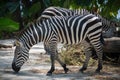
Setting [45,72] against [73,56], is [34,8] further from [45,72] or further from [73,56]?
[73,56]

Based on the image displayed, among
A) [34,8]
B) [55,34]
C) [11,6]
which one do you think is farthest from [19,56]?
[11,6]

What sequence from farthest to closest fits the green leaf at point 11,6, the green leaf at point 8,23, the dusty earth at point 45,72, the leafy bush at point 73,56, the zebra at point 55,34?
the leafy bush at point 73,56 < the zebra at point 55,34 < the dusty earth at point 45,72 < the green leaf at point 8,23 < the green leaf at point 11,6

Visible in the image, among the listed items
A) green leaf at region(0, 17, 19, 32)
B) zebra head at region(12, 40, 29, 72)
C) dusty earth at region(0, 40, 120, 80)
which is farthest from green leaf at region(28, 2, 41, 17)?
zebra head at region(12, 40, 29, 72)

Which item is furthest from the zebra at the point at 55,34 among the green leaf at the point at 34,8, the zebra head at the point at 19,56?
the green leaf at the point at 34,8

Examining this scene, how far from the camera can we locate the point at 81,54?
33.0ft

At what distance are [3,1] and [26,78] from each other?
476cm

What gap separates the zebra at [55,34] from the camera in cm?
758

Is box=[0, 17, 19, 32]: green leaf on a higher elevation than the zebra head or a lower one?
higher

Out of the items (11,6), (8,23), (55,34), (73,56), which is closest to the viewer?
(11,6)

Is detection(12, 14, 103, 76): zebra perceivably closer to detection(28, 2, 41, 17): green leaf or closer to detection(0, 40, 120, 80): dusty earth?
detection(0, 40, 120, 80): dusty earth

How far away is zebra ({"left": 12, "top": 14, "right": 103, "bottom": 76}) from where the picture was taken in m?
7.58

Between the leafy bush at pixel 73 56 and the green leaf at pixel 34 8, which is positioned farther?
the leafy bush at pixel 73 56

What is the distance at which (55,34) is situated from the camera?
757cm

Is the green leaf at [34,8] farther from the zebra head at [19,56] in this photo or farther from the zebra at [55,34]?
the zebra head at [19,56]
